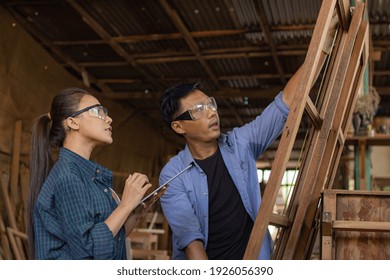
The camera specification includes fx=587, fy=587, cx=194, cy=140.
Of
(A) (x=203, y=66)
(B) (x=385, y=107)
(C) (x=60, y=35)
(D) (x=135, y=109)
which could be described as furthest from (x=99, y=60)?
(B) (x=385, y=107)

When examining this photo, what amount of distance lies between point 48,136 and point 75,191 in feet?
1.20

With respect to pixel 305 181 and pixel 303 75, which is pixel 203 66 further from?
pixel 303 75

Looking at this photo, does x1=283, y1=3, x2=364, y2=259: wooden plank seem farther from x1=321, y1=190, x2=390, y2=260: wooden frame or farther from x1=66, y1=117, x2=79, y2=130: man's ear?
x1=66, y1=117, x2=79, y2=130: man's ear

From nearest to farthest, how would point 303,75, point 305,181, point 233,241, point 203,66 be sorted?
point 303,75, point 233,241, point 305,181, point 203,66

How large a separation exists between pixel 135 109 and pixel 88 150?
10.0 m

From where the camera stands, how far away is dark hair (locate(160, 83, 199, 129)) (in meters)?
2.65

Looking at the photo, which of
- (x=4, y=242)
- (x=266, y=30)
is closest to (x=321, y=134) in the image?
(x=266, y=30)

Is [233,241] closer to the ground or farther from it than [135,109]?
closer to the ground

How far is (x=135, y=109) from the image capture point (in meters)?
12.1

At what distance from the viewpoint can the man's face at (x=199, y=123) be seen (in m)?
2.57

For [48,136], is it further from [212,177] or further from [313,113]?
[313,113]

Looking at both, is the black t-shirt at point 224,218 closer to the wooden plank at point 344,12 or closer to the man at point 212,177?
the man at point 212,177

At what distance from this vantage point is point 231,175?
8.30ft

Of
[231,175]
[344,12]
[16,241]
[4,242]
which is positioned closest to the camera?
[231,175]
